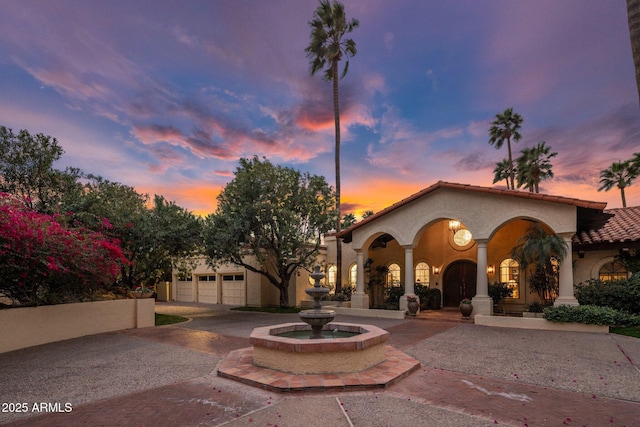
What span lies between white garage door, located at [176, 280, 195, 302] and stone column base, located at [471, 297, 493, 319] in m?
21.1

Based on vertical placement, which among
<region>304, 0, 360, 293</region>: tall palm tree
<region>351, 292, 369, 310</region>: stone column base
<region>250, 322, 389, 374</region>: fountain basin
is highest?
<region>304, 0, 360, 293</region>: tall palm tree

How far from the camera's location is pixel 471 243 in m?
17.5

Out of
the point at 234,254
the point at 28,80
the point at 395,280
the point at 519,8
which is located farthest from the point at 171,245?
the point at 519,8

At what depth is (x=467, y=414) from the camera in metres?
4.58

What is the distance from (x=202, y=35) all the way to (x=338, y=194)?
431 inches

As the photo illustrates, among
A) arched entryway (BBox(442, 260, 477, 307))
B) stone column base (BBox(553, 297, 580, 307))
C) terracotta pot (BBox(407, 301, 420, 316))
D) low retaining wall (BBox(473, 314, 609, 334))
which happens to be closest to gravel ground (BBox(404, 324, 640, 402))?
low retaining wall (BBox(473, 314, 609, 334))

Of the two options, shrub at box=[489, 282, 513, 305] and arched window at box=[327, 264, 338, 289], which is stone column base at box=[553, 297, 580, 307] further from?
arched window at box=[327, 264, 338, 289]

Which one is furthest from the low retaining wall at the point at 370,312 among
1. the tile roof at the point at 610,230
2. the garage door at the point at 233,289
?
the tile roof at the point at 610,230

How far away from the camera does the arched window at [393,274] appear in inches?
791

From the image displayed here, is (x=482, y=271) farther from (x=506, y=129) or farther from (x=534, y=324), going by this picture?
(x=506, y=129)

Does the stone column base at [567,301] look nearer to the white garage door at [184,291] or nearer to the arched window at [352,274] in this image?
the arched window at [352,274]

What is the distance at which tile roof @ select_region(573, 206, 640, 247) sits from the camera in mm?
13086

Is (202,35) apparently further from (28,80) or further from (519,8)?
(519,8)

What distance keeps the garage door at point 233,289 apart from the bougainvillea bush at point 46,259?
40.0 ft
